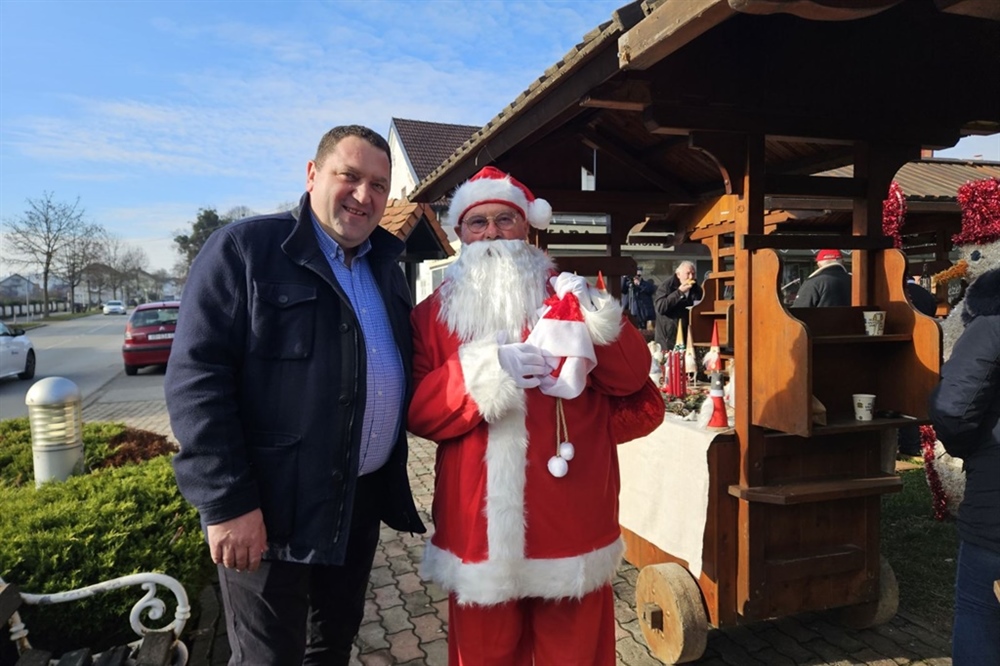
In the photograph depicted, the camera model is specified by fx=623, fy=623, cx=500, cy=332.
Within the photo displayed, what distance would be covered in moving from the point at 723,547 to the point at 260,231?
91.7 inches

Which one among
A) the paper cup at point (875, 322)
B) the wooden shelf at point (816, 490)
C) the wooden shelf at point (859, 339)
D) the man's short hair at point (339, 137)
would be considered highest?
the man's short hair at point (339, 137)

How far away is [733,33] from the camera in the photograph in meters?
2.64

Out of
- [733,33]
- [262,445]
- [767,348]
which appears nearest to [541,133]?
[733,33]

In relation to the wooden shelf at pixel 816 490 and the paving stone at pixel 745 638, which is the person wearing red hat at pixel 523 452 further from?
the paving stone at pixel 745 638

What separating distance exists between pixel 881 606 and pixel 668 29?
112 inches

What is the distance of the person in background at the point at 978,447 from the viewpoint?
204 centimetres

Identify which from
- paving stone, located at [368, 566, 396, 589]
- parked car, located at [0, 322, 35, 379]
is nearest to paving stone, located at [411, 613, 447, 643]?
paving stone, located at [368, 566, 396, 589]

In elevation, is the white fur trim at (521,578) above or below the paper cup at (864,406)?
below

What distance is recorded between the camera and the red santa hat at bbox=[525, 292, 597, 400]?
1.75 metres

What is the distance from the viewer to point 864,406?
278 cm

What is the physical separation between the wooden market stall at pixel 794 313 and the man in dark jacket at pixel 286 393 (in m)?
1.27

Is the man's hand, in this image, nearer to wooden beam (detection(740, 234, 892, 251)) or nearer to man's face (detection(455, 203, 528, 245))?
man's face (detection(455, 203, 528, 245))

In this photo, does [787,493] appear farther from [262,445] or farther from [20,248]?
[20,248]

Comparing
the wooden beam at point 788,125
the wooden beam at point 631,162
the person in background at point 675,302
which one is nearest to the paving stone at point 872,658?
the wooden beam at point 788,125
